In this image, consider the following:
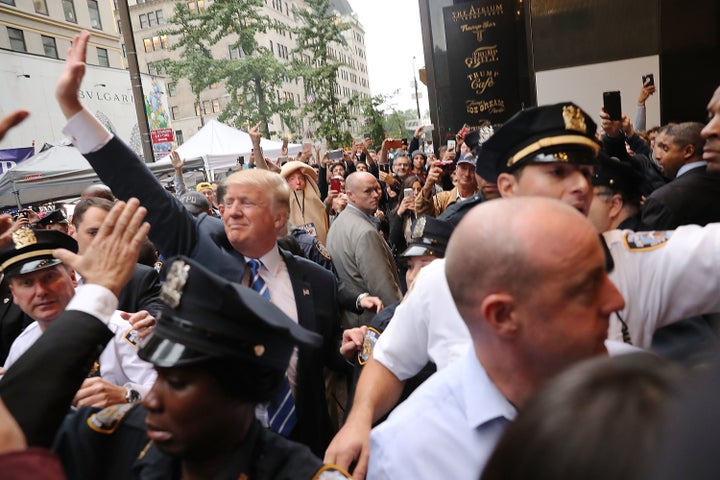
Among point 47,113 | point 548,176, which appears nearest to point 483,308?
point 548,176

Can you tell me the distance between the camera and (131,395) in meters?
2.26

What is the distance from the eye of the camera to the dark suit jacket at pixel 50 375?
4.53 feet

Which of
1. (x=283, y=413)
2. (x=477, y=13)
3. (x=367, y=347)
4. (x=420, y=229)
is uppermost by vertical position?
(x=477, y=13)

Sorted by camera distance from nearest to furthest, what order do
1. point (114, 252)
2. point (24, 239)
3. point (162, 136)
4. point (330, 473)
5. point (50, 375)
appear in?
1. point (50, 375)
2. point (330, 473)
3. point (114, 252)
4. point (24, 239)
5. point (162, 136)

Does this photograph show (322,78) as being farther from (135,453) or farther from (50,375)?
(50,375)

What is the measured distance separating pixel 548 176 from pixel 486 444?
1.18 metres

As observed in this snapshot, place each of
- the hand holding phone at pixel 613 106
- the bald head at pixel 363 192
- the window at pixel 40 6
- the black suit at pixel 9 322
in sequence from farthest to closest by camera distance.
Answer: the window at pixel 40 6 < the bald head at pixel 363 192 < the hand holding phone at pixel 613 106 < the black suit at pixel 9 322

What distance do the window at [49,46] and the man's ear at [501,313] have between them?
147ft

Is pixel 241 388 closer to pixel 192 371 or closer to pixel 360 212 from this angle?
pixel 192 371

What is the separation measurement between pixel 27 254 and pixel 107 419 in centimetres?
136

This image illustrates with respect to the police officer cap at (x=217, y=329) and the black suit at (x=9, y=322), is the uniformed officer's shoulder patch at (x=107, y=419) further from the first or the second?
the black suit at (x=9, y=322)

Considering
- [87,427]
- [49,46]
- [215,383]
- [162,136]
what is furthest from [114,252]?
[49,46]

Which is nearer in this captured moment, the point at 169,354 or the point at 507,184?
the point at 169,354

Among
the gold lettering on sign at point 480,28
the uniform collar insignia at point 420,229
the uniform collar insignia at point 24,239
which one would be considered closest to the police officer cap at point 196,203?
the uniform collar insignia at point 24,239
